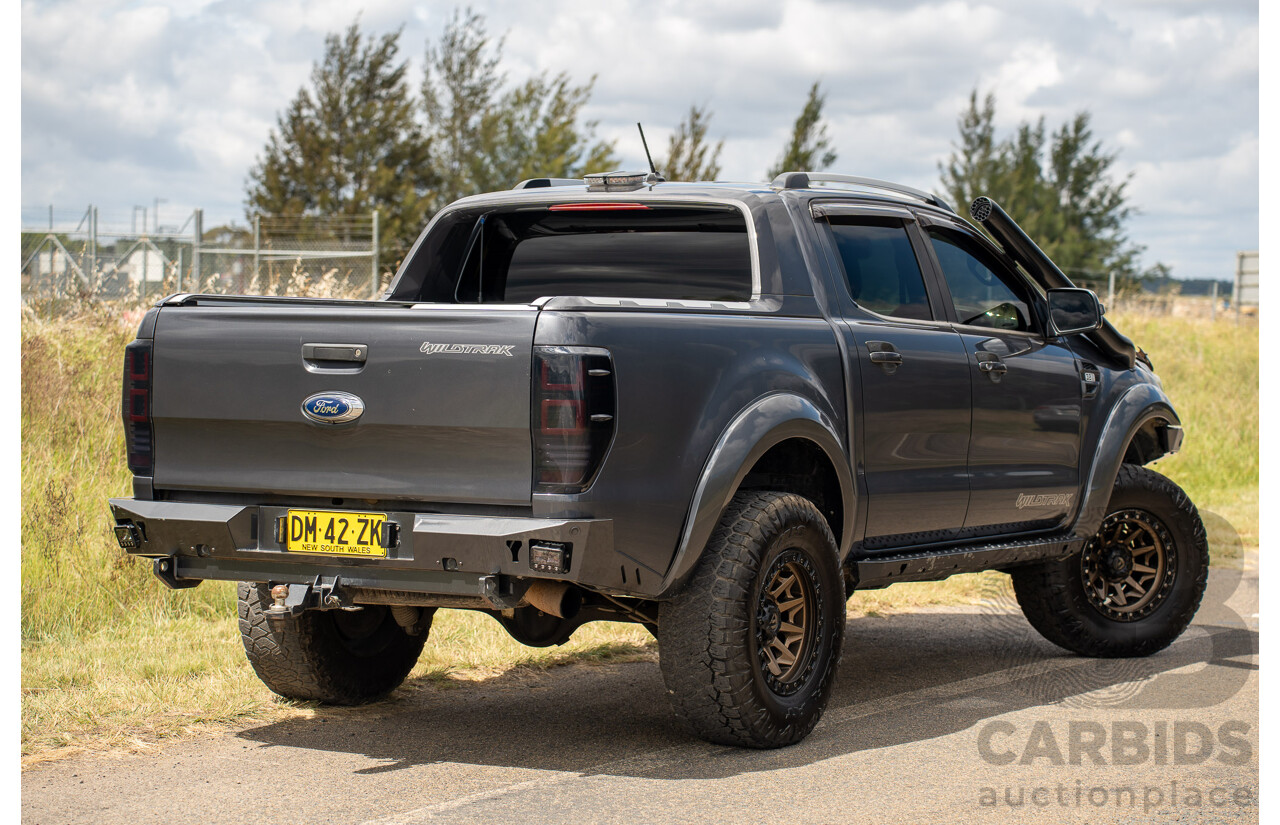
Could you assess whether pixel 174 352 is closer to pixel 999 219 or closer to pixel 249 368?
pixel 249 368

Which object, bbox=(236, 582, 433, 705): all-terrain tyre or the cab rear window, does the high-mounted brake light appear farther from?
bbox=(236, 582, 433, 705): all-terrain tyre

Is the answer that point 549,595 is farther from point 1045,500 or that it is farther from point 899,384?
point 1045,500

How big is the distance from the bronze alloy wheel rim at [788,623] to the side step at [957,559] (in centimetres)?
49

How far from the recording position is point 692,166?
25.4 m

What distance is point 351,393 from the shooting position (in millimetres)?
4578

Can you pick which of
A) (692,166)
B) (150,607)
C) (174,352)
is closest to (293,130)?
(692,166)

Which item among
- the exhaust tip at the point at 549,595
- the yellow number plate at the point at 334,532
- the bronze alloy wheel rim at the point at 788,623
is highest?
the yellow number plate at the point at 334,532

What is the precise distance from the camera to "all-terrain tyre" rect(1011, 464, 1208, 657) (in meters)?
6.88

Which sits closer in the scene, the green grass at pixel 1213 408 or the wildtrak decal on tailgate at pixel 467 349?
the wildtrak decal on tailgate at pixel 467 349

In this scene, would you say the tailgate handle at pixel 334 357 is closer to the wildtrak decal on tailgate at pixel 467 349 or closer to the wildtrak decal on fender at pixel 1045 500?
the wildtrak decal on tailgate at pixel 467 349

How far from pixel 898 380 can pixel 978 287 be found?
1149 mm

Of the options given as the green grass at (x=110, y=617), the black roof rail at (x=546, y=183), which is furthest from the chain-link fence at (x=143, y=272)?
the black roof rail at (x=546, y=183)

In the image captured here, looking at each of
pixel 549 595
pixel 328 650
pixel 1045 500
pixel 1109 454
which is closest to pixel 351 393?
pixel 549 595

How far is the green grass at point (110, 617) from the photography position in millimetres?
5516
